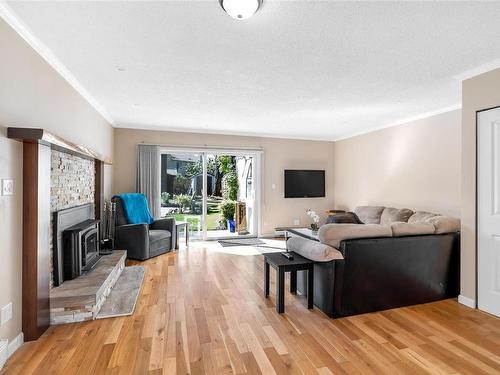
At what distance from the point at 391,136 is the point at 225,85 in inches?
142

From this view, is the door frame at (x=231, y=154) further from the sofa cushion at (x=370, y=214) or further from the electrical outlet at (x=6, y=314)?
the electrical outlet at (x=6, y=314)

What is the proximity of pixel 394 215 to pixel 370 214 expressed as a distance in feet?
2.00

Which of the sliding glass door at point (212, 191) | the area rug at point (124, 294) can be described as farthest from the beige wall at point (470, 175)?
the sliding glass door at point (212, 191)

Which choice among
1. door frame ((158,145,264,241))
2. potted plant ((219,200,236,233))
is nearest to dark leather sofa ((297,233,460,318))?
door frame ((158,145,264,241))

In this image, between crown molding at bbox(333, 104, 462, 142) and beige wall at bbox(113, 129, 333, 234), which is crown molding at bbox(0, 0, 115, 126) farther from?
crown molding at bbox(333, 104, 462, 142)

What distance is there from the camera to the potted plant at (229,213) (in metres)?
6.68

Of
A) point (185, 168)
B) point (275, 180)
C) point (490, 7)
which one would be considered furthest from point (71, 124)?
point (275, 180)

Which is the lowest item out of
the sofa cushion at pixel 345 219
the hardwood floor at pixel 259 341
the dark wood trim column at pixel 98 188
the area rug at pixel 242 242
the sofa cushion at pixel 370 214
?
the hardwood floor at pixel 259 341

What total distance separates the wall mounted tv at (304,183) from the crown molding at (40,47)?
4.39m

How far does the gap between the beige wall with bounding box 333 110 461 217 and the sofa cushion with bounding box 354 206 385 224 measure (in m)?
0.32

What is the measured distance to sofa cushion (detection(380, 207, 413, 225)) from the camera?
463cm

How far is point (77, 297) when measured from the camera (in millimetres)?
2604

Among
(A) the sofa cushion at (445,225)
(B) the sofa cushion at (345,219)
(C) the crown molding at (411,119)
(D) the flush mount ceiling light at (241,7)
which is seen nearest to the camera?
(D) the flush mount ceiling light at (241,7)

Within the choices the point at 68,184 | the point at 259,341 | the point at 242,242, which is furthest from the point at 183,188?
the point at 259,341
